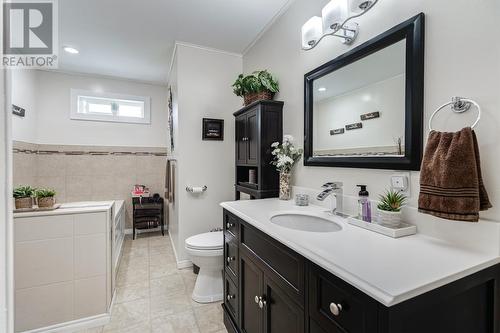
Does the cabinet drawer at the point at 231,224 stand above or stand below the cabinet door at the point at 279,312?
above

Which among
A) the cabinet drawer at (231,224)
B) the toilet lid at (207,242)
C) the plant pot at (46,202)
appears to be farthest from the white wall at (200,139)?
the plant pot at (46,202)

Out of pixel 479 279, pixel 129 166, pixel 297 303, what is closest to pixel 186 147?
pixel 129 166

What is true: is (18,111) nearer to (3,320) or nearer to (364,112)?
(3,320)

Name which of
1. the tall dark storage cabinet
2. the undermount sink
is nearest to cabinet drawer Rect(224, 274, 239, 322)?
the undermount sink

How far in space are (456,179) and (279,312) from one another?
0.89m

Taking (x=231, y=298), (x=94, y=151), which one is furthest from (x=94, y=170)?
(x=231, y=298)

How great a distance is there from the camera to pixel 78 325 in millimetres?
1687

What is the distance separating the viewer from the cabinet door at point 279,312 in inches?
36.7

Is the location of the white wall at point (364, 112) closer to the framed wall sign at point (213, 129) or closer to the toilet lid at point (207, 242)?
the toilet lid at point (207, 242)

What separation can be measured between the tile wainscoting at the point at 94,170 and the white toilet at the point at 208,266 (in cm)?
225

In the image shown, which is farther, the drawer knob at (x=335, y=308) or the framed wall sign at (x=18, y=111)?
the framed wall sign at (x=18, y=111)

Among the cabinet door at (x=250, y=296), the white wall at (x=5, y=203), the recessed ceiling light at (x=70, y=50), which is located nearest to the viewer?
the white wall at (x=5, y=203)

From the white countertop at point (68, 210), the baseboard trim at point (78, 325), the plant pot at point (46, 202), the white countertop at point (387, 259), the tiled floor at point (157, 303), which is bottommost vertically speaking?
the tiled floor at point (157, 303)

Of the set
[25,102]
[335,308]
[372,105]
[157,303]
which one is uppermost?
[25,102]
